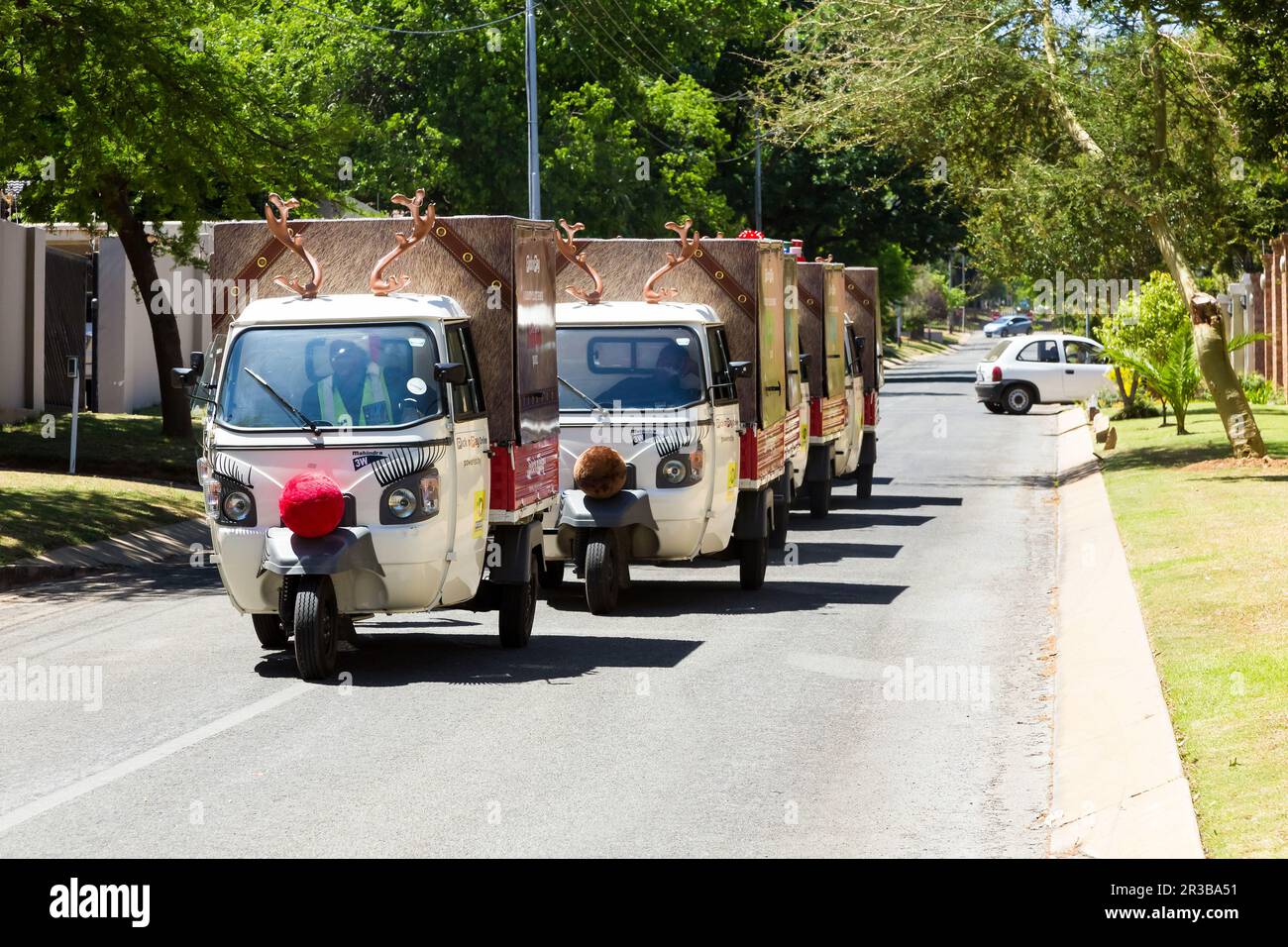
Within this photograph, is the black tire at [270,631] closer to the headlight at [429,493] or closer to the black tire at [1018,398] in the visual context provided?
the headlight at [429,493]

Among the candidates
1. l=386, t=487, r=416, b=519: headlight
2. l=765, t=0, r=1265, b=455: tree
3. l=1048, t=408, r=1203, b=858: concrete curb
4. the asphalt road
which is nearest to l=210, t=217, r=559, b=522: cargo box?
l=386, t=487, r=416, b=519: headlight

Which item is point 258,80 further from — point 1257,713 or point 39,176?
point 1257,713

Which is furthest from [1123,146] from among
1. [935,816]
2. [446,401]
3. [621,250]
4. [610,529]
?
[935,816]

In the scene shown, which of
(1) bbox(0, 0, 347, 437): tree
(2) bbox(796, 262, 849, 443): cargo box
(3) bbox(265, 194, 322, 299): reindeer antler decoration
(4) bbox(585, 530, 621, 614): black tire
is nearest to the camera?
(3) bbox(265, 194, 322, 299): reindeer antler decoration

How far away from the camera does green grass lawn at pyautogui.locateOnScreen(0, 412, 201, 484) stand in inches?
933

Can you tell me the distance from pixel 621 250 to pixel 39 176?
10.2 meters

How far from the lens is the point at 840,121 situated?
2725cm

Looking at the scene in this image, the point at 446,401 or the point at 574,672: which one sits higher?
the point at 446,401

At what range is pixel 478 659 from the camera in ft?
39.6

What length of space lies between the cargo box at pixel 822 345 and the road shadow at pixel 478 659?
27.3ft

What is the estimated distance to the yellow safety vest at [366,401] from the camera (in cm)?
1127

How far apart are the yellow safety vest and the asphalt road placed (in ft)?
5.36

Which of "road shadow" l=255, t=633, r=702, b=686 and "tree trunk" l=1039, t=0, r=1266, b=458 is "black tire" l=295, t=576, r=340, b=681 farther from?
"tree trunk" l=1039, t=0, r=1266, b=458

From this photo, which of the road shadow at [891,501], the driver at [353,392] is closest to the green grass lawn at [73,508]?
the driver at [353,392]
